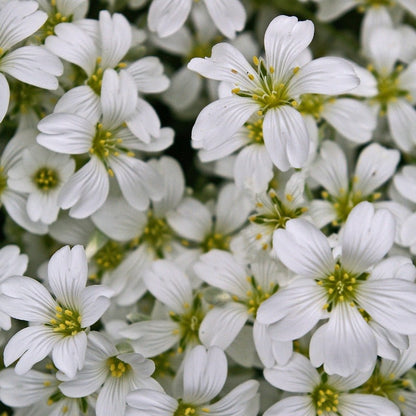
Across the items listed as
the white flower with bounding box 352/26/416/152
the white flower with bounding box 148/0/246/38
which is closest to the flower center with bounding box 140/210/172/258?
the white flower with bounding box 148/0/246/38

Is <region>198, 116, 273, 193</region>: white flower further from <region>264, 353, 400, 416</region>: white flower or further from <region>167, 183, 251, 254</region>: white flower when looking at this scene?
<region>264, 353, 400, 416</region>: white flower

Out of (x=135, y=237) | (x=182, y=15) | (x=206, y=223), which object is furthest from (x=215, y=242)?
(x=182, y=15)

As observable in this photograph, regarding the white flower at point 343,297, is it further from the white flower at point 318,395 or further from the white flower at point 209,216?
the white flower at point 209,216

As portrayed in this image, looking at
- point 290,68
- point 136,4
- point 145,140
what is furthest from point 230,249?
point 136,4

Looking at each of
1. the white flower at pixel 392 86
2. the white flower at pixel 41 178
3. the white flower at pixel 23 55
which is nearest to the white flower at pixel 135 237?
the white flower at pixel 41 178

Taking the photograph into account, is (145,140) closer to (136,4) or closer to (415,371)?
(136,4)

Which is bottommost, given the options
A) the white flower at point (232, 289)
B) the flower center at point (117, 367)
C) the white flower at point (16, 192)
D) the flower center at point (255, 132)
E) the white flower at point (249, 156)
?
the flower center at point (117, 367)
